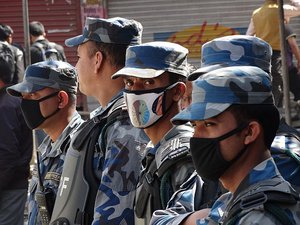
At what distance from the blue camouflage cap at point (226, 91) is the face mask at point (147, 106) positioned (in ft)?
2.84

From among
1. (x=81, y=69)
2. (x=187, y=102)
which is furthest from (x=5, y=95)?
(x=187, y=102)

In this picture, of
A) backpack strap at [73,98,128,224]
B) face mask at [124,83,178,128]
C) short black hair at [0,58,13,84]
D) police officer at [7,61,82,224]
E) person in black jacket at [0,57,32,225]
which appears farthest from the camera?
short black hair at [0,58,13,84]

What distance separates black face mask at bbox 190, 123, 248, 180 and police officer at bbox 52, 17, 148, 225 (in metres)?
1.18

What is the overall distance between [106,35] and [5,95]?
9.86ft

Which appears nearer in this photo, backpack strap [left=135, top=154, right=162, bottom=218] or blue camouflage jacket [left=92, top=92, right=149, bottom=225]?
backpack strap [left=135, top=154, right=162, bottom=218]

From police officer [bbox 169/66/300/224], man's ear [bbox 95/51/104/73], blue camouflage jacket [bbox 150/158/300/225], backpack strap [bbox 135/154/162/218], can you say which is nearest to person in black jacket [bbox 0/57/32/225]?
man's ear [bbox 95/51/104/73]

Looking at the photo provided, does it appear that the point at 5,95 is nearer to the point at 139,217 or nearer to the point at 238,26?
the point at 139,217

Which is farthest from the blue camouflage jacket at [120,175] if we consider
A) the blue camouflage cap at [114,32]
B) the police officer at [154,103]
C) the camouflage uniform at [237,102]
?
the camouflage uniform at [237,102]

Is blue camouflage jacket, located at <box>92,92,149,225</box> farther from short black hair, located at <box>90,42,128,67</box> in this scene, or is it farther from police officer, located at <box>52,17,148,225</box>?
short black hair, located at <box>90,42,128,67</box>

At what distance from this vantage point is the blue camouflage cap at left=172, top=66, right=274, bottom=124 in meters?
2.91

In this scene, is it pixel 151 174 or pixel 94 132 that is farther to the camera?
pixel 94 132

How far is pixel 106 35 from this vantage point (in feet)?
14.8

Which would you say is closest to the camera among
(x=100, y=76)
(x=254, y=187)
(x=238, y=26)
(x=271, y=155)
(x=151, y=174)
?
(x=254, y=187)

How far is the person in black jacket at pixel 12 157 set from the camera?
7148mm
